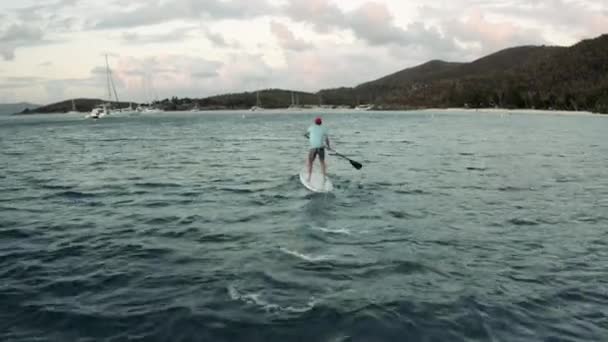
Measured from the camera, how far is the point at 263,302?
8.81 metres

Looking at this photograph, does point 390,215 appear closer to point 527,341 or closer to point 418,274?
point 418,274

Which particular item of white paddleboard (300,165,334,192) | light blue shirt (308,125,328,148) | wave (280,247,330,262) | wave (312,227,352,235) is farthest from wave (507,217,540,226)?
light blue shirt (308,125,328,148)

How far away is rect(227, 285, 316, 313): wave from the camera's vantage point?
851 centimetres

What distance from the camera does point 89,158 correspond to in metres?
37.9

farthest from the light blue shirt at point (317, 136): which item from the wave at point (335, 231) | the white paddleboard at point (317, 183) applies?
the wave at point (335, 231)

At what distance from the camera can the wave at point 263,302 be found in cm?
851

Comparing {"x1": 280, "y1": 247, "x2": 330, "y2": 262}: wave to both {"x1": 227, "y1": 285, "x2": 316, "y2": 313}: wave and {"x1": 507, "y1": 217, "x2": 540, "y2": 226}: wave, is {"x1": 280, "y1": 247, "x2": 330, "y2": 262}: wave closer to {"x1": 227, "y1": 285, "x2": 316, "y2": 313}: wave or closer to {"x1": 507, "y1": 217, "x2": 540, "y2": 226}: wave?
{"x1": 227, "y1": 285, "x2": 316, "y2": 313}: wave

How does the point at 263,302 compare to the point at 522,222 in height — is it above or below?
above

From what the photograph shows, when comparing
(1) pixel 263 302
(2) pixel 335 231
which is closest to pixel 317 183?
(2) pixel 335 231

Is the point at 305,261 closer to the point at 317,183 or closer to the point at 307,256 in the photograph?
the point at 307,256

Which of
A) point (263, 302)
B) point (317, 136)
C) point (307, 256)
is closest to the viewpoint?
point (263, 302)

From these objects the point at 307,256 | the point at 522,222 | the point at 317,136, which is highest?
the point at 317,136

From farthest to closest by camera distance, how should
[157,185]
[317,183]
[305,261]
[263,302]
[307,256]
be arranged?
[157,185], [317,183], [307,256], [305,261], [263,302]

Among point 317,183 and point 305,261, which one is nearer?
point 305,261
